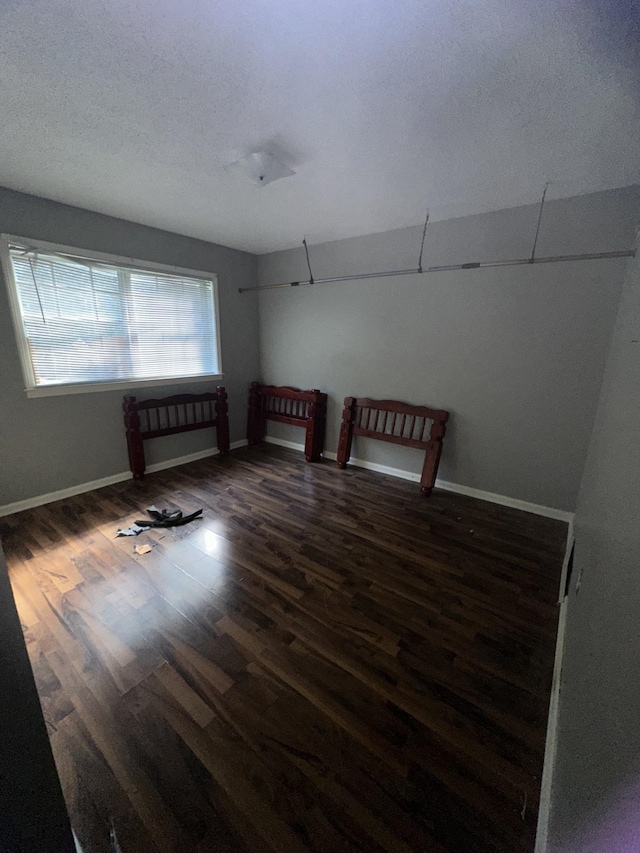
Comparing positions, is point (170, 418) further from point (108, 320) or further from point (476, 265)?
point (476, 265)

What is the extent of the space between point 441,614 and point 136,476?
9.69 ft

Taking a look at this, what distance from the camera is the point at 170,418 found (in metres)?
3.46

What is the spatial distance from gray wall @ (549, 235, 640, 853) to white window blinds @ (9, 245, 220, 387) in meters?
3.61

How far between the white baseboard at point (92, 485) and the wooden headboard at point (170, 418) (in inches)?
5.5

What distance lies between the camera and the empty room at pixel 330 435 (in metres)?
0.97

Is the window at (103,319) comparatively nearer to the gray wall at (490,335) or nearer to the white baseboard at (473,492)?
the gray wall at (490,335)

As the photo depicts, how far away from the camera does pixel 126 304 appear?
3.00 m

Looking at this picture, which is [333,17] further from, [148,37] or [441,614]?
[441,614]

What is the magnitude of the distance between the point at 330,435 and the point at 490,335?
1.93 meters

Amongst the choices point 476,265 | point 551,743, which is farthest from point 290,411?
point 551,743

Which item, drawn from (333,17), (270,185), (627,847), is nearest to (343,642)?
(627,847)

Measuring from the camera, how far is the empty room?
97 centimetres

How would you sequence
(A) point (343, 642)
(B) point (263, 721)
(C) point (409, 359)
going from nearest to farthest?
(B) point (263, 721) < (A) point (343, 642) < (C) point (409, 359)

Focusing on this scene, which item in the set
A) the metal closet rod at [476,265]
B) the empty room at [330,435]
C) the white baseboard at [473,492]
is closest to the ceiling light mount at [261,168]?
the empty room at [330,435]
